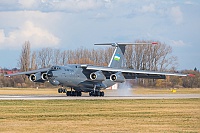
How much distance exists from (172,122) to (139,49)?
8432cm

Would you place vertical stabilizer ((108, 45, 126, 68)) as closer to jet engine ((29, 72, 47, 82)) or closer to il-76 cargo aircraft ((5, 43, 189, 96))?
il-76 cargo aircraft ((5, 43, 189, 96))

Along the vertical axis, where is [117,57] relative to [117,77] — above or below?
above

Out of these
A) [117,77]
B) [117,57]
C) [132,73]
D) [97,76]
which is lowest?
[117,77]

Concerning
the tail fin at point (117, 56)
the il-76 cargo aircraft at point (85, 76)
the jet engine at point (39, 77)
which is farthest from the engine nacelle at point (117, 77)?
the jet engine at point (39, 77)

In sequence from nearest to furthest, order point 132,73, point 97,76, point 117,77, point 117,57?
point 97,76 < point 117,77 < point 132,73 < point 117,57

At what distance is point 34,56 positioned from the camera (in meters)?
113

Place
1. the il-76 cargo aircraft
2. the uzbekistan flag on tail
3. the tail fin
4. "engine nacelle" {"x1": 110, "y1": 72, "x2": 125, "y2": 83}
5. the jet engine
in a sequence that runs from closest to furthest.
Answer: the il-76 cargo aircraft → the jet engine → "engine nacelle" {"x1": 110, "y1": 72, "x2": 125, "y2": 83} → the tail fin → the uzbekistan flag on tail

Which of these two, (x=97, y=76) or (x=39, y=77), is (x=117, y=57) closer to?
(x=97, y=76)

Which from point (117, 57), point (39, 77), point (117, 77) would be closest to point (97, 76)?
point (117, 77)

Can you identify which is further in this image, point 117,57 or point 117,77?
point 117,57

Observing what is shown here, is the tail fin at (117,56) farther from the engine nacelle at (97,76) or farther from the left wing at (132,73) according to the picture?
the engine nacelle at (97,76)

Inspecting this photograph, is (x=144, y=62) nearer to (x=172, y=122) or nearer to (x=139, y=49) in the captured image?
(x=139, y=49)

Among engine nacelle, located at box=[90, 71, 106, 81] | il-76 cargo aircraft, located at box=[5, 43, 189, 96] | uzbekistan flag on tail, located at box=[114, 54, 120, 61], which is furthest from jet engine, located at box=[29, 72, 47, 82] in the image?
uzbekistan flag on tail, located at box=[114, 54, 120, 61]

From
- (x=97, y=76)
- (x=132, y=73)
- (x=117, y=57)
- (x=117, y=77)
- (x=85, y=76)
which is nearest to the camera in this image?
(x=97, y=76)
